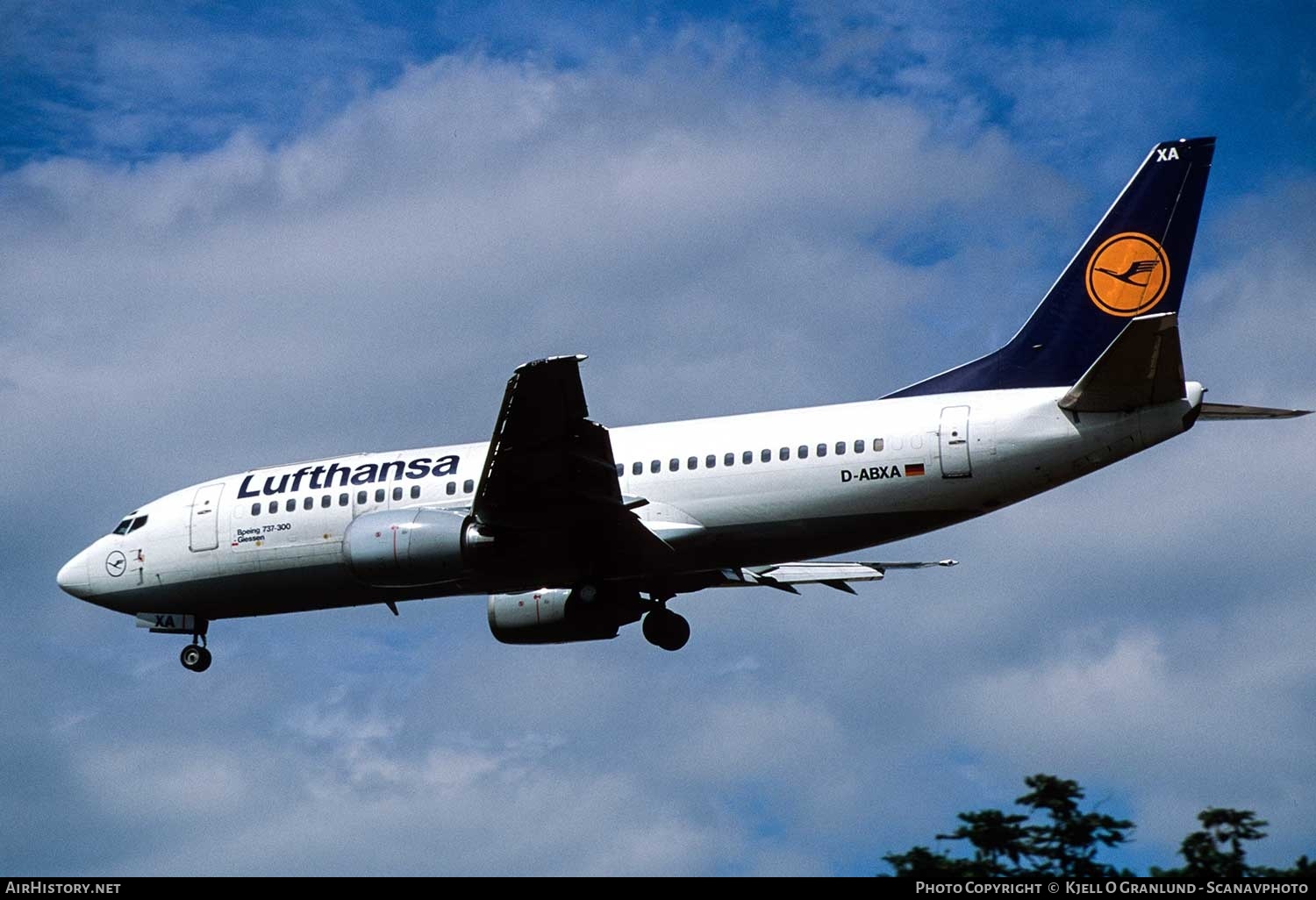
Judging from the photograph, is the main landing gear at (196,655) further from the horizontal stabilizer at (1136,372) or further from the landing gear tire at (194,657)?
the horizontal stabilizer at (1136,372)

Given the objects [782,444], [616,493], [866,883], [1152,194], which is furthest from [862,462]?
[866,883]

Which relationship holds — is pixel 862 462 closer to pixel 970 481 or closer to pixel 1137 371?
pixel 970 481

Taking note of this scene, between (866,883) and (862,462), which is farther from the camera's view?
(862,462)

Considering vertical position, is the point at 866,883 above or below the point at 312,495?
below

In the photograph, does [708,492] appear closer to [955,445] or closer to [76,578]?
[955,445]

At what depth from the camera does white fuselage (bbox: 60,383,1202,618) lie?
33.1 meters

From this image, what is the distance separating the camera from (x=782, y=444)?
3456 cm

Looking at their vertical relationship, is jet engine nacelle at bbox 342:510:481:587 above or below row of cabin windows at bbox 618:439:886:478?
below

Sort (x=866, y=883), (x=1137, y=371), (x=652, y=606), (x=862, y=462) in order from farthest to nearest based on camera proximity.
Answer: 1. (x=652, y=606)
2. (x=862, y=462)
3. (x=1137, y=371)
4. (x=866, y=883)

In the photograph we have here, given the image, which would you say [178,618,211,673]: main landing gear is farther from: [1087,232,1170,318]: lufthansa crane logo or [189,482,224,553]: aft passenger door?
[1087,232,1170,318]: lufthansa crane logo

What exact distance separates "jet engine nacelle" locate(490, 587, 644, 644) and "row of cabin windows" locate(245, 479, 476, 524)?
2380 mm

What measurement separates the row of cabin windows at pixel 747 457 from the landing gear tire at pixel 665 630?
460 centimetres

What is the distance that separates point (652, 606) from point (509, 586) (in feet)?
12.6

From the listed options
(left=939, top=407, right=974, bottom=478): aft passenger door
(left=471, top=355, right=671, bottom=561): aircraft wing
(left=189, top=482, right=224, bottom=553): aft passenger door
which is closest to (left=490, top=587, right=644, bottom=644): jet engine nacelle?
(left=471, top=355, right=671, bottom=561): aircraft wing
